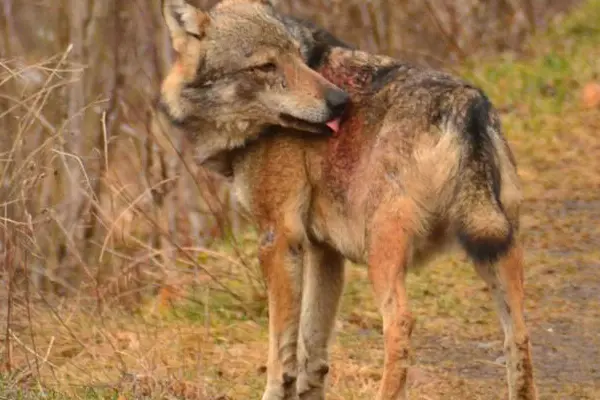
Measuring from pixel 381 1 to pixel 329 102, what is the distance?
801 cm

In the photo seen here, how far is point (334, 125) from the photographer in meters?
5.89

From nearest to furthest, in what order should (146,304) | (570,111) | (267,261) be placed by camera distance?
(267,261) < (146,304) < (570,111)

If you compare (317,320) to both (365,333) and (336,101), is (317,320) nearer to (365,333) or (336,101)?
(336,101)

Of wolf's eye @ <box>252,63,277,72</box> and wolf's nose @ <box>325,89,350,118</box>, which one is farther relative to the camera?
wolf's eye @ <box>252,63,277,72</box>

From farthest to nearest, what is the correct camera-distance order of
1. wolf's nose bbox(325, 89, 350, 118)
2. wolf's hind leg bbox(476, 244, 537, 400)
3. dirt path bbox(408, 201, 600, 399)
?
1. dirt path bbox(408, 201, 600, 399)
2. wolf's nose bbox(325, 89, 350, 118)
3. wolf's hind leg bbox(476, 244, 537, 400)

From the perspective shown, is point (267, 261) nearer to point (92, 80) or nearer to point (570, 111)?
point (92, 80)

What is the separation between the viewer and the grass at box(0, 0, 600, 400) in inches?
255

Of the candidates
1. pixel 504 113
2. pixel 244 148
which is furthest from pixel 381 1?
pixel 244 148

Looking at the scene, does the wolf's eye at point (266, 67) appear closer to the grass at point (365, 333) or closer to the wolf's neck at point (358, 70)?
the wolf's neck at point (358, 70)

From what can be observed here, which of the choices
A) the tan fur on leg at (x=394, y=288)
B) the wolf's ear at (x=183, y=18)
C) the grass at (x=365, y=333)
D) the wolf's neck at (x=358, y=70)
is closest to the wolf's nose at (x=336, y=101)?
the wolf's neck at (x=358, y=70)

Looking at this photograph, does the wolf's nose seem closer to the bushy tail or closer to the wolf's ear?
the bushy tail

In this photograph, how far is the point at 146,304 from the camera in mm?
8438

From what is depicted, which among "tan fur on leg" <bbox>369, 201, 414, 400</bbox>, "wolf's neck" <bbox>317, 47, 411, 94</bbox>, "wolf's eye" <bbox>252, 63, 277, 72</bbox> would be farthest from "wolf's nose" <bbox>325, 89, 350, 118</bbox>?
"tan fur on leg" <bbox>369, 201, 414, 400</bbox>

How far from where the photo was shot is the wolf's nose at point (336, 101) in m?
5.86
